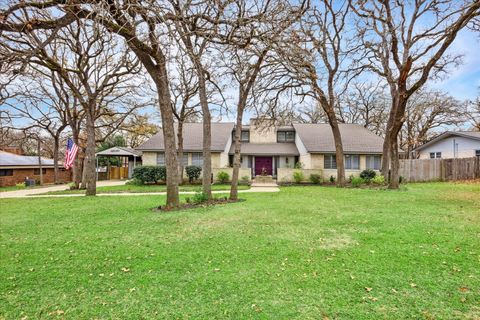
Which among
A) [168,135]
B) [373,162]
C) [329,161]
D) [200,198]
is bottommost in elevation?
Result: [200,198]

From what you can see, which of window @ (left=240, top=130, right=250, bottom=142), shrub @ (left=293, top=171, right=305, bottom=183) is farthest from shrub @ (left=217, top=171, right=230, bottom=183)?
window @ (left=240, top=130, right=250, bottom=142)

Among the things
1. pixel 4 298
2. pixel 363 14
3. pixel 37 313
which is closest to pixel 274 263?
pixel 37 313

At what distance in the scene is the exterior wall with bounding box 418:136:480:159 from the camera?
A: 22.5 metres

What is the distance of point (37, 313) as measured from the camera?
302cm

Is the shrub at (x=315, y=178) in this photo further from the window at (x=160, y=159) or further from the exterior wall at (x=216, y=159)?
the window at (x=160, y=159)

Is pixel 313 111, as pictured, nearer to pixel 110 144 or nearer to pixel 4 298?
pixel 110 144

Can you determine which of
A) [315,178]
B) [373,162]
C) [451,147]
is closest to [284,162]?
[315,178]

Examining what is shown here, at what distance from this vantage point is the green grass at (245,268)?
3.07m

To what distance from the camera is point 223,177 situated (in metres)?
21.7

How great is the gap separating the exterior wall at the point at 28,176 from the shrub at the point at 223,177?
20066 millimetres

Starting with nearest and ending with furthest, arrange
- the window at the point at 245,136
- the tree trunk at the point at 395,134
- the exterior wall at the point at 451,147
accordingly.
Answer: the tree trunk at the point at 395,134
the exterior wall at the point at 451,147
the window at the point at 245,136

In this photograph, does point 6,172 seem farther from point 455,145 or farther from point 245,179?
Result: point 455,145

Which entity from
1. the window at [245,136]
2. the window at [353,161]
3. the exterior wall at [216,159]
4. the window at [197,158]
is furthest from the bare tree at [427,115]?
the window at [197,158]

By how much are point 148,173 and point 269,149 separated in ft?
35.1
